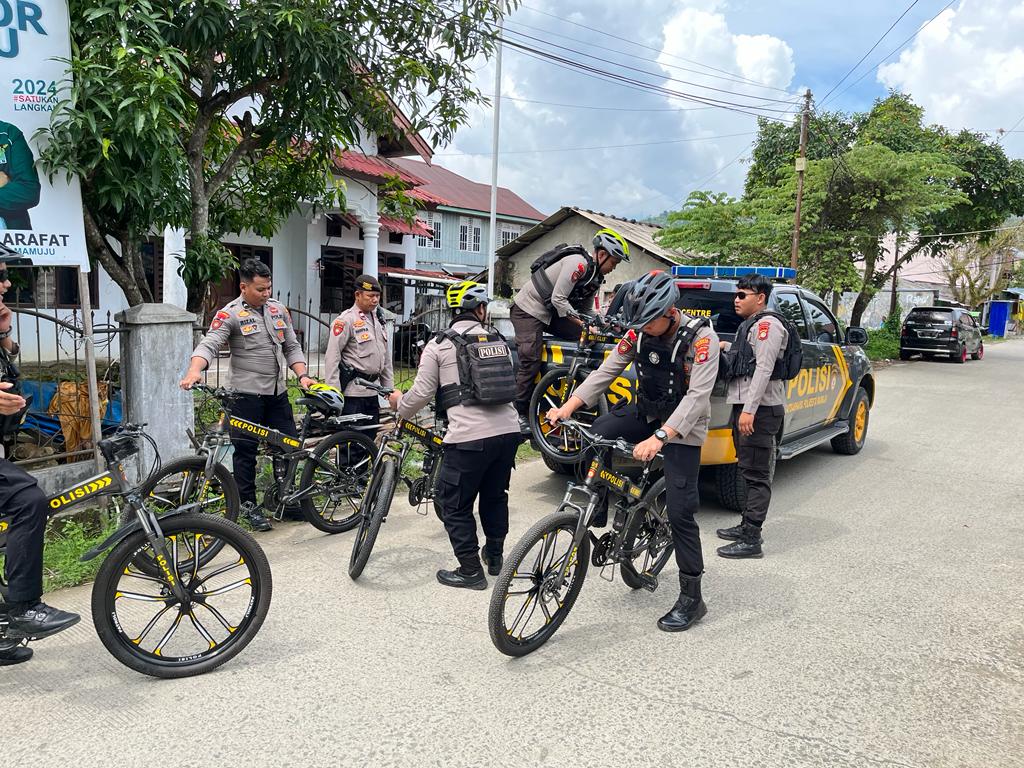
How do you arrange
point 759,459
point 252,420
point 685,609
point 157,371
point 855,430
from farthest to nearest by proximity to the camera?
point 855,430, point 157,371, point 252,420, point 759,459, point 685,609

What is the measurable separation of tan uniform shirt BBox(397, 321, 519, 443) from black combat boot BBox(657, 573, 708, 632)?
1268mm

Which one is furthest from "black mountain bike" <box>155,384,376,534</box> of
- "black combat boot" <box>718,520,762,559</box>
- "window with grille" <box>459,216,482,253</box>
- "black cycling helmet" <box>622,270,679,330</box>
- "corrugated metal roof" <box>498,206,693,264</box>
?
"window with grille" <box>459,216,482,253</box>

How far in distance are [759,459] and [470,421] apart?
2243 mm

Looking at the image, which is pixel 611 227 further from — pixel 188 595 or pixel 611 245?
pixel 188 595

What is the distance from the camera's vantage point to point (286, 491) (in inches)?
208

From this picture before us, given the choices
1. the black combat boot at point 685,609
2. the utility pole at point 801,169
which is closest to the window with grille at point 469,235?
the utility pole at point 801,169

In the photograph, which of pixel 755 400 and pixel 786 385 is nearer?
pixel 755 400

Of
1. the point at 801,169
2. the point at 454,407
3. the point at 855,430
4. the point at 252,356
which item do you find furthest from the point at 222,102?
the point at 801,169

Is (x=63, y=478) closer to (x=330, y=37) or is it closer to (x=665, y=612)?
(x=330, y=37)

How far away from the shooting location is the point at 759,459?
5230mm

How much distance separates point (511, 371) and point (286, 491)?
6.75 ft

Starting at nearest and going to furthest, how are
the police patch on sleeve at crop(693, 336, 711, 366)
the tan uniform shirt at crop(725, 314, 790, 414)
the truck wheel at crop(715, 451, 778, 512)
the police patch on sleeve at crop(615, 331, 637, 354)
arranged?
the police patch on sleeve at crop(693, 336, 711, 366)
the police patch on sleeve at crop(615, 331, 637, 354)
the tan uniform shirt at crop(725, 314, 790, 414)
the truck wheel at crop(715, 451, 778, 512)

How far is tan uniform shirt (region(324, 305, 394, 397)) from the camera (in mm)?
5926

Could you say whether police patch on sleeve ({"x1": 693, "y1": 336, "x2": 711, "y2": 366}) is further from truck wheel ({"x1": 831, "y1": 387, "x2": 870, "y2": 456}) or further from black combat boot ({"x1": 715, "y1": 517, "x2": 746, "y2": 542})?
truck wheel ({"x1": 831, "y1": 387, "x2": 870, "y2": 456})
